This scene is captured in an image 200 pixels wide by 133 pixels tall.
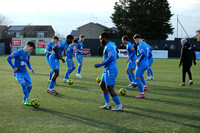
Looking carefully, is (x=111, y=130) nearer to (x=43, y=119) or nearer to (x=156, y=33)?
(x=43, y=119)

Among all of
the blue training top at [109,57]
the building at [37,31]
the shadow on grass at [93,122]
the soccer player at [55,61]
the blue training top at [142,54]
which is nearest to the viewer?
the shadow on grass at [93,122]

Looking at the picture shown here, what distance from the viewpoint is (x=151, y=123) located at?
18.1 feet

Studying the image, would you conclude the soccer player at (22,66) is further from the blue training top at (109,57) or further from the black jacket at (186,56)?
the black jacket at (186,56)

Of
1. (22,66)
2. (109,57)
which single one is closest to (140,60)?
(109,57)

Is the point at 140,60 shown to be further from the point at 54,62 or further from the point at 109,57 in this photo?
the point at 54,62

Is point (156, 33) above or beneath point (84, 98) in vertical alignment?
above

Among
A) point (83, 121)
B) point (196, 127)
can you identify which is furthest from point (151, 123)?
point (83, 121)

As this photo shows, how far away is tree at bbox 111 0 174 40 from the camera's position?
53188mm

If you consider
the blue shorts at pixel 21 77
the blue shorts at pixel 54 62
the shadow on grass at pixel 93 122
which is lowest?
the shadow on grass at pixel 93 122

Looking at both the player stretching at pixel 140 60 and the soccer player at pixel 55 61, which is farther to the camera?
the soccer player at pixel 55 61

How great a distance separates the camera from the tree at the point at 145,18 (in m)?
53.2

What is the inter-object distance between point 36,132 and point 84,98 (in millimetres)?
3487

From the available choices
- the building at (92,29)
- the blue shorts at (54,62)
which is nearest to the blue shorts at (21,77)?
the blue shorts at (54,62)

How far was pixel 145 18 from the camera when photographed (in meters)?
52.8
